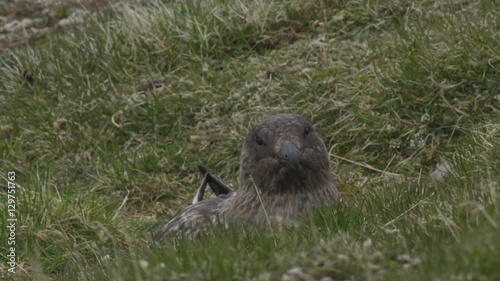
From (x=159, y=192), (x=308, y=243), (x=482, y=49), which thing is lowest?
(x=159, y=192)

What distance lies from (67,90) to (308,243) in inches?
199

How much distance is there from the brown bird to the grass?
1.10 ft

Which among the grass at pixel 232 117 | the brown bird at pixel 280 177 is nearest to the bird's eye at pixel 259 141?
the brown bird at pixel 280 177

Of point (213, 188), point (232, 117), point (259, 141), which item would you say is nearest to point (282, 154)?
point (259, 141)

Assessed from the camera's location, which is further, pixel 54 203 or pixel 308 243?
pixel 54 203

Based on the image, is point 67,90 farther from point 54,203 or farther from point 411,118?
point 411,118

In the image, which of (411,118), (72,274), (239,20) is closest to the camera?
(72,274)

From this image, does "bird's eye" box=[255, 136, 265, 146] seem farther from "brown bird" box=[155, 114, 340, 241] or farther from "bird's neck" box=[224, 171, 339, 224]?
"bird's neck" box=[224, 171, 339, 224]

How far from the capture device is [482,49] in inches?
275

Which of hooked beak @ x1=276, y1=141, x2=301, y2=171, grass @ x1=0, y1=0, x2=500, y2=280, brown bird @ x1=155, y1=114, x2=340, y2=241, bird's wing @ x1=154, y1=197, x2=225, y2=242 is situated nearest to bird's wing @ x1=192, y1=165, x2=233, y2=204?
bird's wing @ x1=154, y1=197, x2=225, y2=242

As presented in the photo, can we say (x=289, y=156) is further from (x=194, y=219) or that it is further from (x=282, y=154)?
(x=194, y=219)

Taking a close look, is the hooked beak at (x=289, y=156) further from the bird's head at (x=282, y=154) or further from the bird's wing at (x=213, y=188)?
the bird's wing at (x=213, y=188)

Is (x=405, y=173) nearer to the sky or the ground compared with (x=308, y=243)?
nearer to the ground

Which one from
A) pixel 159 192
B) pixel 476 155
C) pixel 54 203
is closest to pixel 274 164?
pixel 476 155
